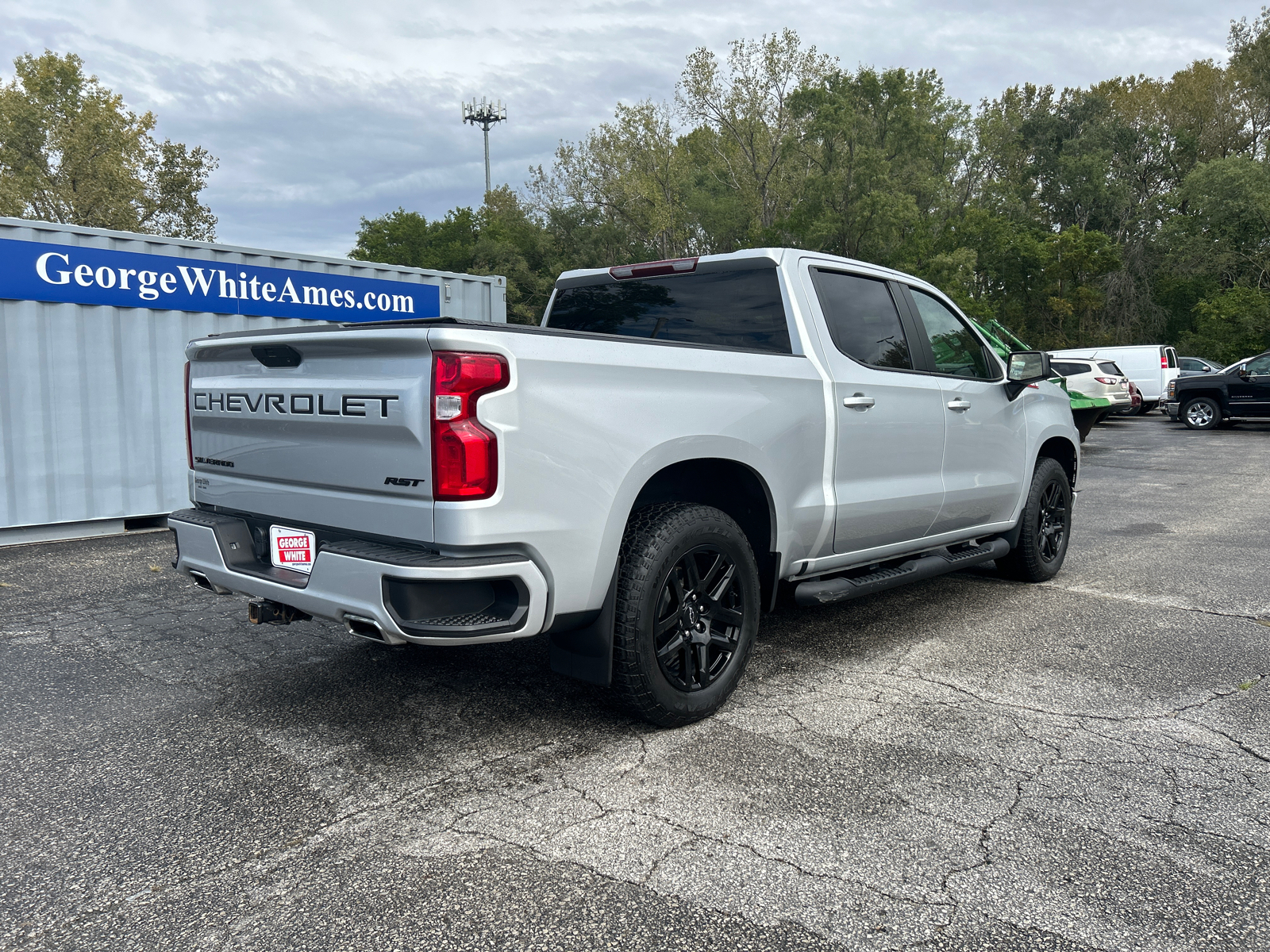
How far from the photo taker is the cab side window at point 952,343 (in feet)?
16.6

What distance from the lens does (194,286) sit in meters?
9.02

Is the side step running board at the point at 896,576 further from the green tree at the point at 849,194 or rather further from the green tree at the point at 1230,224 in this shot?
the green tree at the point at 1230,224

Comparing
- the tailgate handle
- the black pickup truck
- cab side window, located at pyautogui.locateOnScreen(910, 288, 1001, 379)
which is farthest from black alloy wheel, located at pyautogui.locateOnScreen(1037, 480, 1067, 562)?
the black pickup truck

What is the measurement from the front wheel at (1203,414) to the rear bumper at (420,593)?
23254 mm

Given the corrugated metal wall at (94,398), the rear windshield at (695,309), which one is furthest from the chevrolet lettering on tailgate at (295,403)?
the corrugated metal wall at (94,398)

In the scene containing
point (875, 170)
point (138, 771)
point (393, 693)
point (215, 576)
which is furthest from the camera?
point (875, 170)

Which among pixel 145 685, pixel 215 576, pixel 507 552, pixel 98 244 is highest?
pixel 98 244

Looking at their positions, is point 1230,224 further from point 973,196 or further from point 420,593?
point 420,593

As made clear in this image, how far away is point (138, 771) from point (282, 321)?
Answer: 748 cm

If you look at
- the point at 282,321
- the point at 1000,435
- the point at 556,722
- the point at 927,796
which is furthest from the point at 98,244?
the point at 927,796

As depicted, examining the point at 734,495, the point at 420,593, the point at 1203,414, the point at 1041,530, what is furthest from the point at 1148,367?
the point at 420,593

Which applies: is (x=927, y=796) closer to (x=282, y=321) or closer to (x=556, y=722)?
(x=556, y=722)

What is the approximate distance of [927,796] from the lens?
3.04 meters

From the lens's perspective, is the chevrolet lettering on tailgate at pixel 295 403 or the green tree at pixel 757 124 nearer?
the chevrolet lettering on tailgate at pixel 295 403
